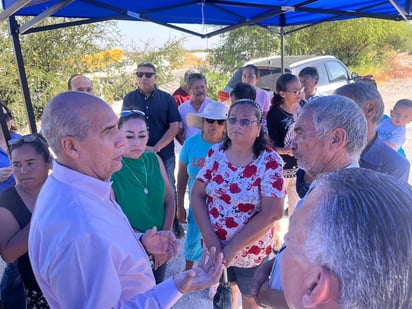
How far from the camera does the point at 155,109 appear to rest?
11.8ft

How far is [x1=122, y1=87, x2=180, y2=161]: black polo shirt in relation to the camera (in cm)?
359

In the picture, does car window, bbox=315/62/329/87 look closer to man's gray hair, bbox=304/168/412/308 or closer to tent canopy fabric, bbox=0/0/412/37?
tent canopy fabric, bbox=0/0/412/37

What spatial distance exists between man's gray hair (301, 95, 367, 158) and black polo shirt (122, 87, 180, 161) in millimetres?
2349

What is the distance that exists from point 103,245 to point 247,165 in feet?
3.64

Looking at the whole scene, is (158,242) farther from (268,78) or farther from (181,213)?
(268,78)

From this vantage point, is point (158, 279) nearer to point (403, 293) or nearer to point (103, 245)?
point (103, 245)

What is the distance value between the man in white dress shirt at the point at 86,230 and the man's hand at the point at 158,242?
35 centimetres

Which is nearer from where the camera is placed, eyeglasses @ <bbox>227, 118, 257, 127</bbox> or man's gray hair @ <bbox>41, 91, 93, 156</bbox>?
man's gray hair @ <bbox>41, 91, 93, 156</bbox>

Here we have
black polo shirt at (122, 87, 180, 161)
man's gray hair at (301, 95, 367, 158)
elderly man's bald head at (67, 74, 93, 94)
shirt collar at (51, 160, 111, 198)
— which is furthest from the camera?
black polo shirt at (122, 87, 180, 161)

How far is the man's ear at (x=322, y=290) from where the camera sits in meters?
0.66

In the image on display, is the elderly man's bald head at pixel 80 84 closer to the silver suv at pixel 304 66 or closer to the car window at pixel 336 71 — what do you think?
the silver suv at pixel 304 66

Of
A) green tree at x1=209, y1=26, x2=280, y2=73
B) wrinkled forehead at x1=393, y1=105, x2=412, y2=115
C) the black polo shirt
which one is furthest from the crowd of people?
green tree at x1=209, y1=26, x2=280, y2=73

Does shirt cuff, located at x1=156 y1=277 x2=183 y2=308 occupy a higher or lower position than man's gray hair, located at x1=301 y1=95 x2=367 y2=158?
lower

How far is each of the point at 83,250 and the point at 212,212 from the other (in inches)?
44.0
